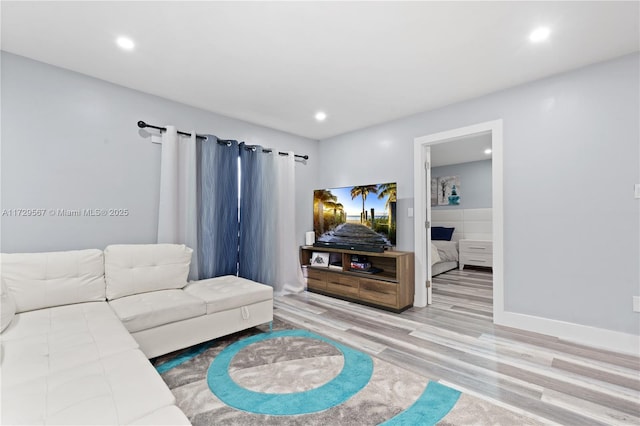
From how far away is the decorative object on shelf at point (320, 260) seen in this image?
427cm

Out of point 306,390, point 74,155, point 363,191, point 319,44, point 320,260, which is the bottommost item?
point 306,390

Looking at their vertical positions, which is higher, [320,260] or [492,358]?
[320,260]

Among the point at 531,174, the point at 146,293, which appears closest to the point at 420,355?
the point at 531,174

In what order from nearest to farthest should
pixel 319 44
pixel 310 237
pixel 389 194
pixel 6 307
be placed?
pixel 6 307
pixel 319 44
pixel 389 194
pixel 310 237

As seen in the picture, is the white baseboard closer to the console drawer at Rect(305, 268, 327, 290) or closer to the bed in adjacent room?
the console drawer at Rect(305, 268, 327, 290)

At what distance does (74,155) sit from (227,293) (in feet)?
6.17

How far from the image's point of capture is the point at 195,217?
10.8ft

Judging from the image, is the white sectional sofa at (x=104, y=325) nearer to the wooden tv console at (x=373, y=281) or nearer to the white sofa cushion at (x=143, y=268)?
the white sofa cushion at (x=143, y=268)

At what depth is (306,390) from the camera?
A: 188 cm

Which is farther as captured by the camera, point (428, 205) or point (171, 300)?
point (428, 205)

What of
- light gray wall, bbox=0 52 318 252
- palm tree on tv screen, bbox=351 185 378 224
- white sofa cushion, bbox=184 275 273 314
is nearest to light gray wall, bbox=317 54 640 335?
palm tree on tv screen, bbox=351 185 378 224

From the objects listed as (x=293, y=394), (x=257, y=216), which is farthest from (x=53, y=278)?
(x=257, y=216)

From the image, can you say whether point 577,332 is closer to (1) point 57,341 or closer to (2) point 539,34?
(2) point 539,34

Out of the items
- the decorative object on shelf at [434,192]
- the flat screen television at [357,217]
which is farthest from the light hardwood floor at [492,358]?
the decorative object on shelf at [434,192]
